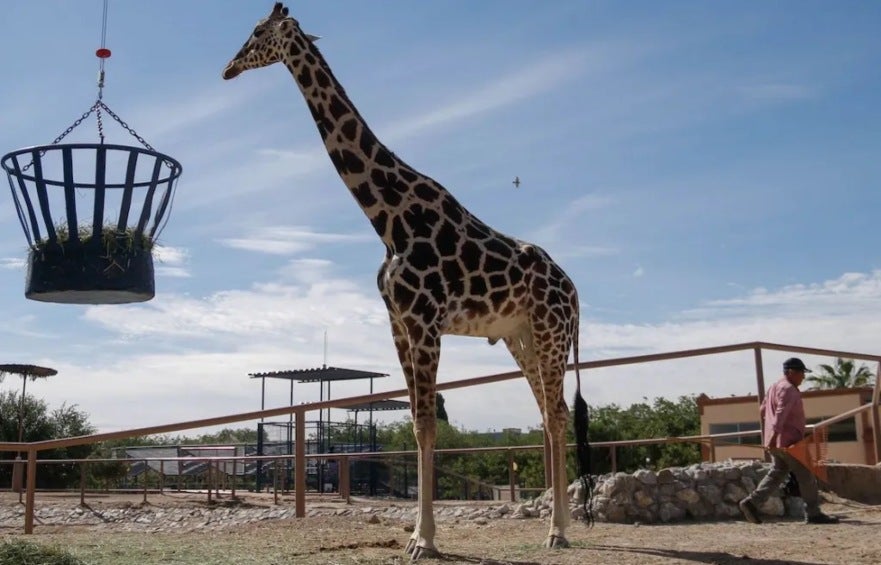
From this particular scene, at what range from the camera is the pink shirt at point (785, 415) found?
7.97 metres

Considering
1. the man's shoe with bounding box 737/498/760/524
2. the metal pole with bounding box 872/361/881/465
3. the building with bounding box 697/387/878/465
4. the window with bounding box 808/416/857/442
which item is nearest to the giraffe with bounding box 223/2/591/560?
the man's shoe with bounding box 737/498/760/524

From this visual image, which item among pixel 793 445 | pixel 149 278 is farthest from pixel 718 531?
pixel 149 278

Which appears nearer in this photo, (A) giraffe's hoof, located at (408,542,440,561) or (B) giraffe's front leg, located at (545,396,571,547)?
(A) giraffe's hoof, located at (408,542,440,561)

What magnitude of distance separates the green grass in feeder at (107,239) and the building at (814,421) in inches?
203

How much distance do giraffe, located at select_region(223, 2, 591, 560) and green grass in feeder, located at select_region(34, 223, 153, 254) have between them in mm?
1485

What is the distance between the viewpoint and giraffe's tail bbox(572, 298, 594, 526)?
7250 millimetres

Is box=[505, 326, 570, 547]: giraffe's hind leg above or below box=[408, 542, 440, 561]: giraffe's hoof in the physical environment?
above

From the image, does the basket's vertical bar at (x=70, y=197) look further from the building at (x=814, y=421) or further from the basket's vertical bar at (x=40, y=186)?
the building at (x=814, y=421)

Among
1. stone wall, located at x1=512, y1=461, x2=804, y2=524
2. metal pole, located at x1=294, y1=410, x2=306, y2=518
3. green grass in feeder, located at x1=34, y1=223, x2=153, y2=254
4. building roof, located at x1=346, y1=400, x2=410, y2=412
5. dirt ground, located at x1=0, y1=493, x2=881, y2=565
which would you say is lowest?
dirt ground, located at x1=0, y1=493, x2=881, y2=565

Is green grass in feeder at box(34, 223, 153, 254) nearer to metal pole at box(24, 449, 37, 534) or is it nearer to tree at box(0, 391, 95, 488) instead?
metal pole at box(24, 449, 37, 534)

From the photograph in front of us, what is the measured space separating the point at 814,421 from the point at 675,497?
15228 millimetres

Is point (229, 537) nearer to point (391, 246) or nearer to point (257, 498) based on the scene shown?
point (391, 246)

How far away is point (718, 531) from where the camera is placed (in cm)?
744

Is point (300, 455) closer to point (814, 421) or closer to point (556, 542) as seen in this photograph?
point (556, 542)
